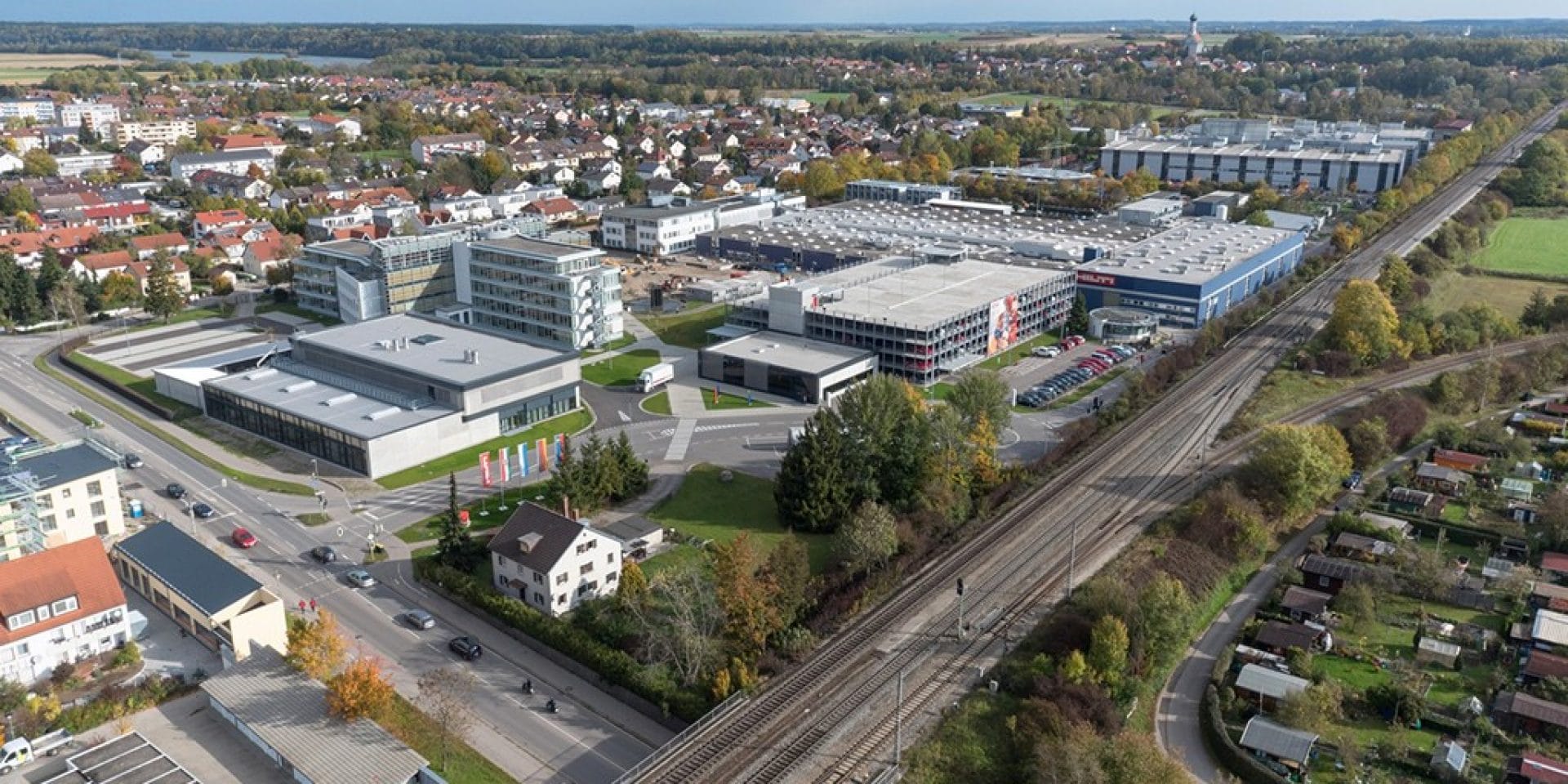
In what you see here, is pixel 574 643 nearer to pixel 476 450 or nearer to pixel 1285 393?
pixel 476 450

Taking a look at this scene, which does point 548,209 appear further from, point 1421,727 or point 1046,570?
point 1421,727

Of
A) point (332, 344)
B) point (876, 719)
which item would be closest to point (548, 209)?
point (332, 344)

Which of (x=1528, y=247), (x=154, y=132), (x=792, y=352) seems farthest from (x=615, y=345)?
(x=154, y=132)

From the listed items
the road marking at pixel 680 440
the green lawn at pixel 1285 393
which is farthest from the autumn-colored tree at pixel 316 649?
the green lawn at pixel 1285 393

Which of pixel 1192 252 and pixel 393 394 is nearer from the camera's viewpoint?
pixel 393 394

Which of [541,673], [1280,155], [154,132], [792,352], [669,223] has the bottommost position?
[541,673]

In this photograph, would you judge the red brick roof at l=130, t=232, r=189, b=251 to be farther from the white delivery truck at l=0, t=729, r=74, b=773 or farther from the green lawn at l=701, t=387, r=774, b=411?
the white delivery truck at l=0, t=729, r=74, b=773
